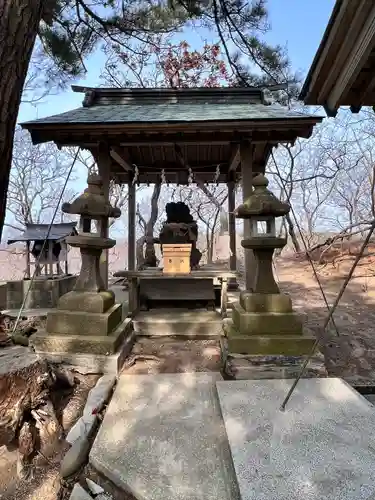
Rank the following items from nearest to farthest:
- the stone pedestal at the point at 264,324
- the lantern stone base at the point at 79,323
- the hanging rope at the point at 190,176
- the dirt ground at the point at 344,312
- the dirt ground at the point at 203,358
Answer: the dirt ground at the point at 203,358, the stone pedestal at the point at 264,324, the lantern stone base at the point at 79,323, the dirt ground at the point at 344,312, the hanging rope at the point at 190,176

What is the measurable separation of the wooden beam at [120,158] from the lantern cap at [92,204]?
1.27 metres

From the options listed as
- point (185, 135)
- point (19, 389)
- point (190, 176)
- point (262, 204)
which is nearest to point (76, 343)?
point (19, 389)

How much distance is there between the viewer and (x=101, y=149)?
4.02 meters

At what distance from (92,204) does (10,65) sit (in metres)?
1.67

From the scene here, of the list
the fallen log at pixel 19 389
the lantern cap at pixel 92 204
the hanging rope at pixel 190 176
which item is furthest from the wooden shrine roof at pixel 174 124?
the fallen log at pixel 19 389

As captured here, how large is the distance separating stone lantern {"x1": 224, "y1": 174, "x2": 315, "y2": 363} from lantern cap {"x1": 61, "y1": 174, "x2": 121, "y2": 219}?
1.40m

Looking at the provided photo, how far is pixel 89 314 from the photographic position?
10.1ft

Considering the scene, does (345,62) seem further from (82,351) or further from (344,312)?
(344,312)

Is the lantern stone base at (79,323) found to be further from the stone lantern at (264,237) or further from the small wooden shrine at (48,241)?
the small wooden shrine at (48,241)

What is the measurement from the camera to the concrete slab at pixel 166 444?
1510 millimetres

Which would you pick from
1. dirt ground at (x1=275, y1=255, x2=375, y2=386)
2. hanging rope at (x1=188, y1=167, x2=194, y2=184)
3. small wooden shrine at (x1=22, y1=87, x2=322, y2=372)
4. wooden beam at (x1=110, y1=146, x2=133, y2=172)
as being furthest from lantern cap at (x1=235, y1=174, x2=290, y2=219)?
hanging rope at (x1=188, y1=167, x2=194, y2=184)

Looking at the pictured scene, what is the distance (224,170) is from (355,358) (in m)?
3.92

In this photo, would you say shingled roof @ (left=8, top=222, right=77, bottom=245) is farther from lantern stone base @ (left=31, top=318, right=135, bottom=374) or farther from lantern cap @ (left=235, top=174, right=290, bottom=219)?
lantern cap @ (left=235, top=174, right=290, bottom=219)

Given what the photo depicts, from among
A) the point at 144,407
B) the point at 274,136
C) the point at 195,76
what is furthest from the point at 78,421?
the point at 195,76
